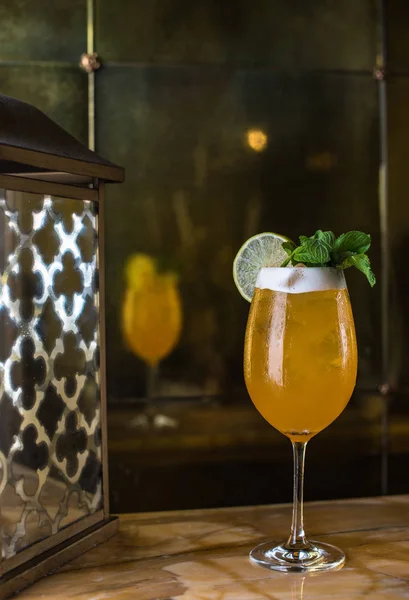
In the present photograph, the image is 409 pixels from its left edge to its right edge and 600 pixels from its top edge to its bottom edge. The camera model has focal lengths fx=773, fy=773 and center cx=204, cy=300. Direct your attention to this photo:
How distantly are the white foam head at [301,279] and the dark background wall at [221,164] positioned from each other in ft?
2.21

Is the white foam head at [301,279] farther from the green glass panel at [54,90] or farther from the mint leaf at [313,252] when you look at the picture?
the green glass panel at [54,90]

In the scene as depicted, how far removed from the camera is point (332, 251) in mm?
1089

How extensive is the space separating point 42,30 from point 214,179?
19.4 inches

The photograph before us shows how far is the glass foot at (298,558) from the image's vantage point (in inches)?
42.2

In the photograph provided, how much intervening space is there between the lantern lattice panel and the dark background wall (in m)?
0.58

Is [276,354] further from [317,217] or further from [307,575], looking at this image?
[317,217]

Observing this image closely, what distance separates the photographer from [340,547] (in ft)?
3.82

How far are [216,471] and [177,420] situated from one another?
0.53 ft

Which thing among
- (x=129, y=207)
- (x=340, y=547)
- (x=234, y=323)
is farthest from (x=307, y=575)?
(x=129, y=207)

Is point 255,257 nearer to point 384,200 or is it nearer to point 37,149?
point 37,149

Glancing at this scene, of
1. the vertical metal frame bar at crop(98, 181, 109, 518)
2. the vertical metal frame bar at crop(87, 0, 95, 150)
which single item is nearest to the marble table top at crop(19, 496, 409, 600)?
the vertical metal frame bar at crop(98, 181, 109, 518)

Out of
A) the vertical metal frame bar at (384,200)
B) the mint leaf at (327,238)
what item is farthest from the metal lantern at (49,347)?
the vertical metal frame bar at (384,200)

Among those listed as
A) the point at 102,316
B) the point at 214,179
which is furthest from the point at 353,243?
the point at 214,179

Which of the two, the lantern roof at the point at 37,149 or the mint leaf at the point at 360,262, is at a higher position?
the lantern roof at the point at 37,149
